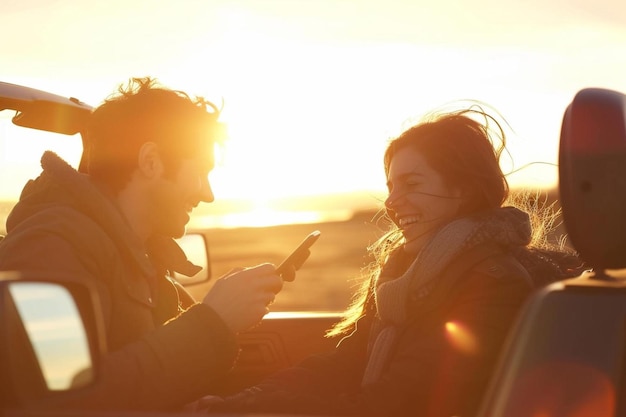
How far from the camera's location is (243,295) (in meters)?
3.61

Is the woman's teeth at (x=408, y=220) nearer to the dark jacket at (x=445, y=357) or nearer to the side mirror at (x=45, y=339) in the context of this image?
the dark jacket at (x=445, y=357)

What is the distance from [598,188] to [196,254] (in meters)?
3.76

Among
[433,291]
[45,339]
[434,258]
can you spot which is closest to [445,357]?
[433,291]

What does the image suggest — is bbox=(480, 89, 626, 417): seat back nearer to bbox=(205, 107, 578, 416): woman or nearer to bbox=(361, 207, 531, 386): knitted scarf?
bbox=(205, 107, 578, 416): woman

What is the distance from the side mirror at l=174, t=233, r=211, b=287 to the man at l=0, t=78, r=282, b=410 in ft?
3.95

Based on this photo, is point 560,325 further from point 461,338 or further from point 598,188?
point 461,338

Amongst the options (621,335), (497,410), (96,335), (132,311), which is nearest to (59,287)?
(96,335)

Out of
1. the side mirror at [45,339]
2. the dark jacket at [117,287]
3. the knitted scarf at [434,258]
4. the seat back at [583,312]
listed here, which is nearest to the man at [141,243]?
the dark jacket at [117,287]

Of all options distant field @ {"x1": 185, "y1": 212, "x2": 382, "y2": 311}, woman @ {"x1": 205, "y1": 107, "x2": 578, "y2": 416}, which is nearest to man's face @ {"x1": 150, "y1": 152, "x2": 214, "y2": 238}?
woman @ {"x1": 205, "y1": 107, "x2": 578, "y2": 416}

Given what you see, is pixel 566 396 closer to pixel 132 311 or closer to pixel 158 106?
pixel 132 311

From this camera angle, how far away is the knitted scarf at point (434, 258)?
12.6 ft

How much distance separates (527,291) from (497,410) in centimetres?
168

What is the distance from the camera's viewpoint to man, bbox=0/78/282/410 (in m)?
3.28

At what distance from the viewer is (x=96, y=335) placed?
7.43 ft
